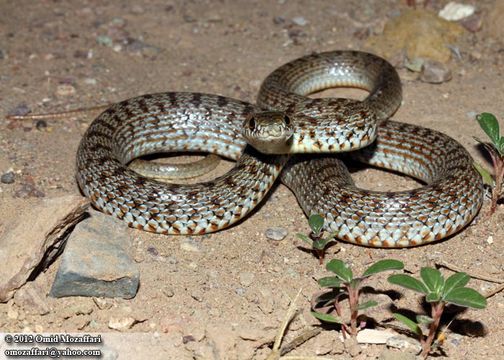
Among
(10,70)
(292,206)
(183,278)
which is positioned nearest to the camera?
(183,278)

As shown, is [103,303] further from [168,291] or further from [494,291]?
[494,291]

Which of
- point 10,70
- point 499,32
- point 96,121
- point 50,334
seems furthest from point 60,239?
point 499,32

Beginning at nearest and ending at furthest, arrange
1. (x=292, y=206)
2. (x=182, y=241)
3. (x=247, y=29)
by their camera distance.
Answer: (x=182, y=241)
(x=292, y=206)
(x=247, y=29)

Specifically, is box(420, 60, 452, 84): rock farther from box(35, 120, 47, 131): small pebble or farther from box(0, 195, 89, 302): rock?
box(0, 195, 89, 302): rock

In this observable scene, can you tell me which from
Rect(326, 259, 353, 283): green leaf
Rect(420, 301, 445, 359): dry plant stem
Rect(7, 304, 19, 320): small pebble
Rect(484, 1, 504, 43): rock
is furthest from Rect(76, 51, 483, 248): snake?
Rect(484, 1, 504, 43): rock

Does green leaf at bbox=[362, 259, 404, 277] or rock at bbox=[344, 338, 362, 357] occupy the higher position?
green leaf at bbox=[362, 259, 404, 277]

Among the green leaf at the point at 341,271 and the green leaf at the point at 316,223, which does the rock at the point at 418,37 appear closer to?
the green leaf at the point at 316,223

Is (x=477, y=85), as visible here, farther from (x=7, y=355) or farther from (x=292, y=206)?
(x=7, y=355)
